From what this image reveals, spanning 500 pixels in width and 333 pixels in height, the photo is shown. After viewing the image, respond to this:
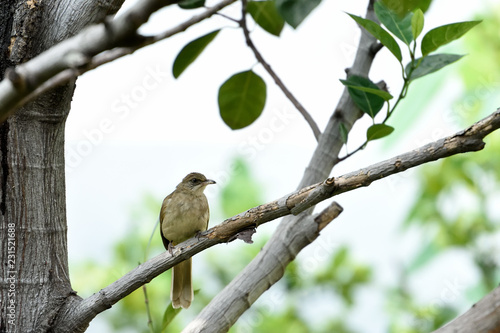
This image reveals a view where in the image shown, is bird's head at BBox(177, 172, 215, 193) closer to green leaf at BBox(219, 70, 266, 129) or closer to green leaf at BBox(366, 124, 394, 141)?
green leaf at BBox(219, 70, 266, 129)

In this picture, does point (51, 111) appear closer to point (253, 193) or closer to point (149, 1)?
point (149, 1)

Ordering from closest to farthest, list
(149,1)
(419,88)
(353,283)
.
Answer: (149,1) < (353,283) < (419,88)

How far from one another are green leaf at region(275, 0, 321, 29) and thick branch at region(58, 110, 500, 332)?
38 cm

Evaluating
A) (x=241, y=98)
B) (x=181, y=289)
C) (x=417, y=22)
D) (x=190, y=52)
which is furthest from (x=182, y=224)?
(x=417, y=22)

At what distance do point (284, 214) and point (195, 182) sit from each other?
151 cm

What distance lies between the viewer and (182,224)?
2.43 m

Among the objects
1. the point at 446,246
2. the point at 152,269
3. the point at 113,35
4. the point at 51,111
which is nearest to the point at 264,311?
the point at 446,246

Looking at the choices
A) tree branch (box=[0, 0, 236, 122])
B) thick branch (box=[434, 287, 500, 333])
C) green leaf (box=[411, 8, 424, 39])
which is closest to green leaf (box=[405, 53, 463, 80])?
green leaf (box=[411, 8, 424, 39])

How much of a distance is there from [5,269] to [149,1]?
3.12 feet

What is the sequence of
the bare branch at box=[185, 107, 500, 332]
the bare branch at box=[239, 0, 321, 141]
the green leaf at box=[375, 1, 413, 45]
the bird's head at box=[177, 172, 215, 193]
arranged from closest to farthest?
the bare branch at box=[185, 107, 500, 332] < the green leaf at box=[375, 1, 413, 45] < the bare branch at box=[239, 0, 321, 141] < the bird's head at box=[177, 172, 215, 193]

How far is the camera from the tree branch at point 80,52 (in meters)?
0.71

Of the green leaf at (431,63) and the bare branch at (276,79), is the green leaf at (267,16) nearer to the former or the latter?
the bare branch at (276,79)

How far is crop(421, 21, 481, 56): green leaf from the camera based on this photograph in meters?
1.46

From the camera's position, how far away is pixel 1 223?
139 cm
